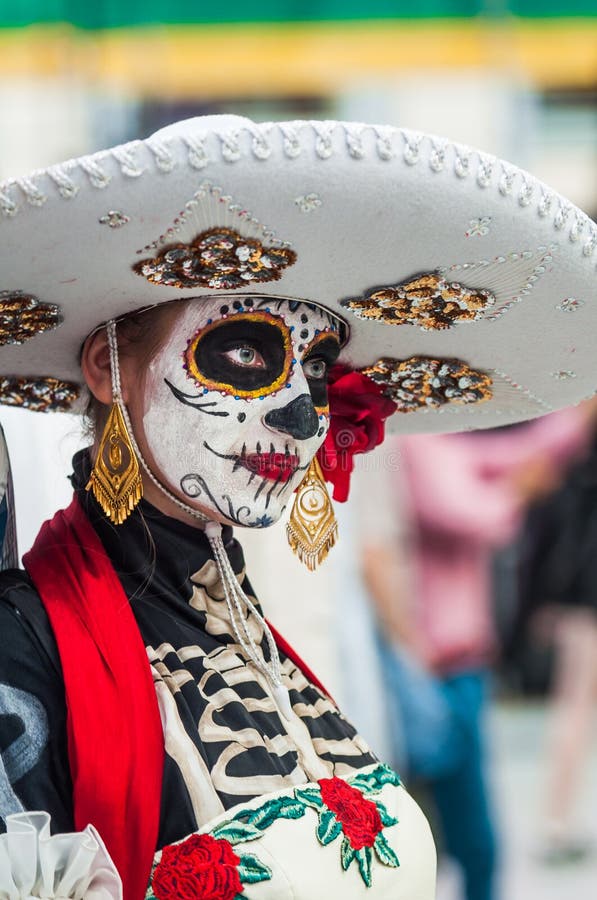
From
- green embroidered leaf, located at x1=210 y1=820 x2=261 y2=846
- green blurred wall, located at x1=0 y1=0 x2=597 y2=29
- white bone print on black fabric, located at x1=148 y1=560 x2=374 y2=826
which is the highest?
green blurred wall, located at x1=0 y1=0 x2=597 y2=29

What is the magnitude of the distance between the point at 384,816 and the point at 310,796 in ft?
0.46

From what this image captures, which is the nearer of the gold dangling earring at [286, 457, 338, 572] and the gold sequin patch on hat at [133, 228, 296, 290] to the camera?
the gold sequin patch on hat at [133, 228, 296, 290]

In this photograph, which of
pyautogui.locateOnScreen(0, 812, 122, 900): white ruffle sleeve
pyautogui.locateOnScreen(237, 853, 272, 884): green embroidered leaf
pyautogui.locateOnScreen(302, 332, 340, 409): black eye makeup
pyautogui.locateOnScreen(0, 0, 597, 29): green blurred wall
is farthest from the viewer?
pyautogui.locateOnScreen(0, 0, 597, 29): green blurred wall

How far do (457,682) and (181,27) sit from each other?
461cm

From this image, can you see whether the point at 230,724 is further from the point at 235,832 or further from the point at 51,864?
the point at 51,864

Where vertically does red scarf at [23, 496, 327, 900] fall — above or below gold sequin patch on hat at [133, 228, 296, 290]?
below

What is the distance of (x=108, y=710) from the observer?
200cm

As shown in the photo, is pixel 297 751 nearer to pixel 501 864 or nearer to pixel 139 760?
pixel 139 760

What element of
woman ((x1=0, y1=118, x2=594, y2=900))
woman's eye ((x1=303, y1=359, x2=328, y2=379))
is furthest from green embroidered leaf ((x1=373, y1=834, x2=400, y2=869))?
woman's eye ((x1=303, y1=359, x2=328, y2=379))

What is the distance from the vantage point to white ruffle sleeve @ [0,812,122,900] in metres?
1.86

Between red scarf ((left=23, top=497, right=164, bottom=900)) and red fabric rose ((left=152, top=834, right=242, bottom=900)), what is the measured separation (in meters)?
0.03

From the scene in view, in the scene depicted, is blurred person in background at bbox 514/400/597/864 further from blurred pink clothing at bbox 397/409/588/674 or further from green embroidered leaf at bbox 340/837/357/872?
green embroidered leaf at bbox 340/837/357/872

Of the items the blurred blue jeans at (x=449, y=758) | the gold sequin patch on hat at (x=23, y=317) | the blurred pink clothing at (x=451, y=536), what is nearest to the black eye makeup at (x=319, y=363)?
the gold sequin patch on hat at (x=23, y=317)

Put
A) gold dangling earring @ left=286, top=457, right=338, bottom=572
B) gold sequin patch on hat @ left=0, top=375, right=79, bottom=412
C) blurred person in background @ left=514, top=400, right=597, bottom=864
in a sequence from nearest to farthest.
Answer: gold dangling earring @ left=286, top=457, right=338, bottom=572 → gold sequin patch on hat @ left=0, top=375, right=79, bottom=412 → blurred person in background @ left=514, top=400, right=597, bottom=864
